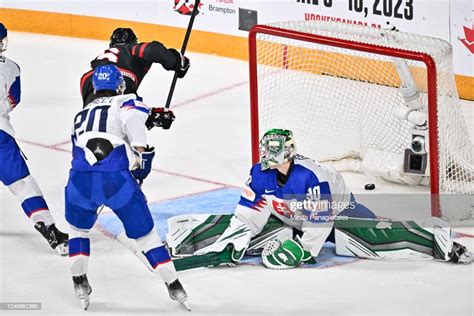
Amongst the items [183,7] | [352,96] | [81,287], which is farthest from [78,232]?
[183,7]

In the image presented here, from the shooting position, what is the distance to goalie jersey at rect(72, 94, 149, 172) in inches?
218

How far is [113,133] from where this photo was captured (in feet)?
18.3

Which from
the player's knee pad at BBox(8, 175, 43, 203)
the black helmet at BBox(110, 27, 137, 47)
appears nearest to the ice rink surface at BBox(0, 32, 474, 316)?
the player's knee pad at BBox(8, 175, 43, 203)

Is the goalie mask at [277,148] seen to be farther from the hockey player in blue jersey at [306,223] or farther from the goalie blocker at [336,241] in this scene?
the goalie blocker at [336,241]

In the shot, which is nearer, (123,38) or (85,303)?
(85,303)

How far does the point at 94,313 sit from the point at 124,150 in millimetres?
684

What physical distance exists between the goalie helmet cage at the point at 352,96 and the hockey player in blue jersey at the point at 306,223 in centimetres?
58

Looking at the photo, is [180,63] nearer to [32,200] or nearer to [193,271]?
[32,200]

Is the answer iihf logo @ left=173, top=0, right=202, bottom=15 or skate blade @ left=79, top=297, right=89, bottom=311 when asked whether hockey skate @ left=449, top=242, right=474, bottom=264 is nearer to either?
skate blade @ left=79, top=297, right=89, bottom=311

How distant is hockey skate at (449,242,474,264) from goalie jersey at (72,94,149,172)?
60.7 inches

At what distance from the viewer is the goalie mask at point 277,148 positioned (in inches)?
239

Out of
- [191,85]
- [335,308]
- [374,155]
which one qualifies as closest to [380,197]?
[374,155]

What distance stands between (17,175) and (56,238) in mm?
357

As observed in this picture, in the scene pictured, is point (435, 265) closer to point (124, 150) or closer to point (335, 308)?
point (335, 308)
